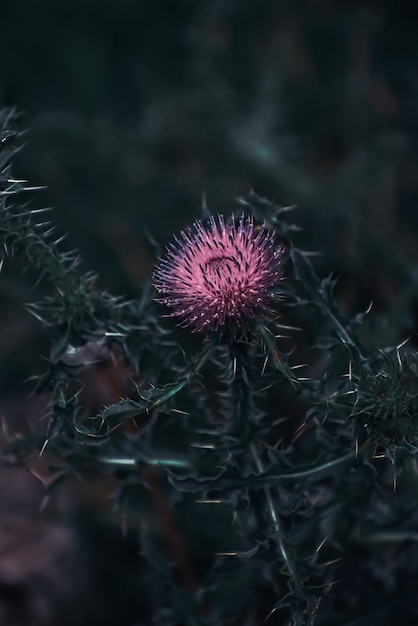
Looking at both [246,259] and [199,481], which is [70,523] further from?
[246,259]

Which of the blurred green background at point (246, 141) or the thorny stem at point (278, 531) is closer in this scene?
the thorny stem at point (278, 531)

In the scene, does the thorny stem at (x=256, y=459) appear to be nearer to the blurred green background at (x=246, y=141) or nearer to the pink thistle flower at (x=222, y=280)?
the pink thistle flower at (x=222, y=280)

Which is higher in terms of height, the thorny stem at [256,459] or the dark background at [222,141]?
the thorny stem at [256,459]

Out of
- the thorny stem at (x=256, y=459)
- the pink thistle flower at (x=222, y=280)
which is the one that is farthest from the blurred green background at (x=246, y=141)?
the pink thistle flower at (x=222, y=280)

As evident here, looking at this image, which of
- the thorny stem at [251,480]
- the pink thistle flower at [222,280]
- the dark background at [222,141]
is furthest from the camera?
the dark background at [222,141]

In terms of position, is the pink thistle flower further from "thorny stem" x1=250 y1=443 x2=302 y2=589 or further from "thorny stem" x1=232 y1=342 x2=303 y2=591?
"thorny stem" x1=250 y1=443 x2=302 y2=589
